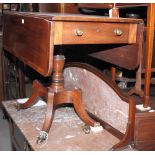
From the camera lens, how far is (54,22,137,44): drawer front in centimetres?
112

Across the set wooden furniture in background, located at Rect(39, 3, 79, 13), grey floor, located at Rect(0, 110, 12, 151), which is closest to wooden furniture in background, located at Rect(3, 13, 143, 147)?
grey floor, located at Rect(0, 110, 12, 151)

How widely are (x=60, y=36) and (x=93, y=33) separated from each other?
0.49ft

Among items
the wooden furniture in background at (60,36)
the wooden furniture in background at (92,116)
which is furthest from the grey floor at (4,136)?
the wooden furniture in background at (60,36)

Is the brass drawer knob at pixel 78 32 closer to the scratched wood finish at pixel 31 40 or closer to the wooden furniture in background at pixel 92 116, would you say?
the scratched wood finish at pixel 31 40

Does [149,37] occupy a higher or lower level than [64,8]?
lower

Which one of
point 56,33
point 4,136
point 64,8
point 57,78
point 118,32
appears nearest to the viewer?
point 56,33

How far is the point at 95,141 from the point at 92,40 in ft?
1.45

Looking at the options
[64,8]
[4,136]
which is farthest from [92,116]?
[64,8]

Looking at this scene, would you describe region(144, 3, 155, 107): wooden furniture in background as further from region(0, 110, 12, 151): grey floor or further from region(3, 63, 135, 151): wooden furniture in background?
region(0, 110, 12, 151): grey floor

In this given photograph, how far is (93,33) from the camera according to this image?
46.6 inches

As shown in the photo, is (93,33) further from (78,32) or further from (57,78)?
(57,78)

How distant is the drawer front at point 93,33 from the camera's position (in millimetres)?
1125
